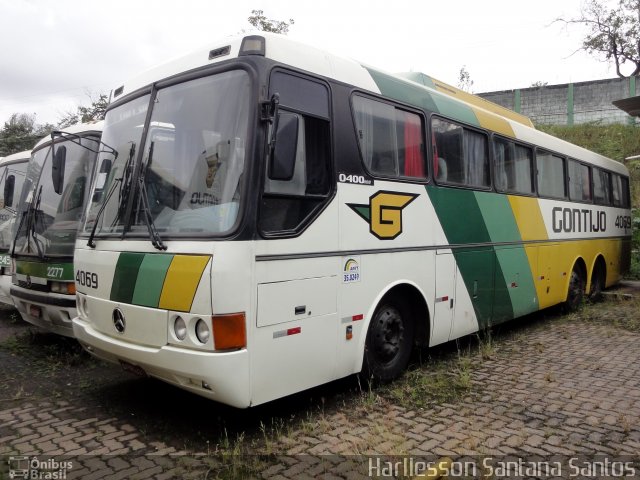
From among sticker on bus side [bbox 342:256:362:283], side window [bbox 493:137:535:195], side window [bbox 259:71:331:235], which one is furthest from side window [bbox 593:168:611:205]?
side window [bbox 259:71:331:235]

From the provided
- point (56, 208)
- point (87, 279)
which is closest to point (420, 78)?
point (87, 279)

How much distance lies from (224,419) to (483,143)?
4563 mm

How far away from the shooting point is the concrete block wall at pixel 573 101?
22672mm

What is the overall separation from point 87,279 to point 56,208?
2526 mm

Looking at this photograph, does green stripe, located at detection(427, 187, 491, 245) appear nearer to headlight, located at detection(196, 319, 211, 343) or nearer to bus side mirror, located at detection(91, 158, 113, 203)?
headlight, located at detection(196, 319, 211, 343)

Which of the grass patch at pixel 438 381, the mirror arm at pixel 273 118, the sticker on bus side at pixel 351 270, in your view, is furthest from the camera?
the grass patch at pixel 438 381

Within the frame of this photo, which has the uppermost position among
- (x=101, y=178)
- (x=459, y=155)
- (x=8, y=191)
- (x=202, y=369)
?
(x=8, y=191)

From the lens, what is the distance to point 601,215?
10227mm

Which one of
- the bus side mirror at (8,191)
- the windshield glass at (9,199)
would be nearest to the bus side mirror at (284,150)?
the windshield glass at (9,199)

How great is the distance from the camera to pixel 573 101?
23.8m

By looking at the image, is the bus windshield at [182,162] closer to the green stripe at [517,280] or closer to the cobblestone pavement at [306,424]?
the cobblestone pavement at [306,424]

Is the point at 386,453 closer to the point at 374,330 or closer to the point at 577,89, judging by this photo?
the point at 374,330

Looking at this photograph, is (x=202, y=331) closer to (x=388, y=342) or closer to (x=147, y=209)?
(x=147, y=209)

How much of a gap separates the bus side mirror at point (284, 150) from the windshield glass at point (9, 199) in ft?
22.1
